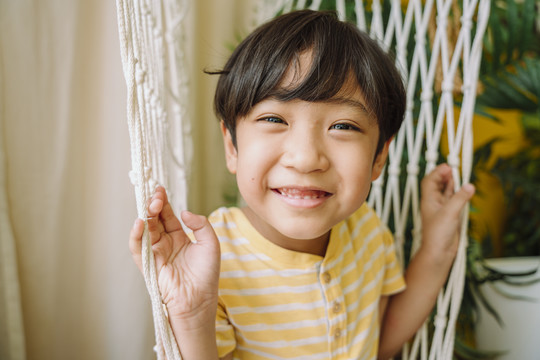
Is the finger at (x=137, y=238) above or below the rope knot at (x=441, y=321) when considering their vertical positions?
above

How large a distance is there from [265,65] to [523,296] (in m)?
0.75

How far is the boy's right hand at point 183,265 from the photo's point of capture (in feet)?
1.89

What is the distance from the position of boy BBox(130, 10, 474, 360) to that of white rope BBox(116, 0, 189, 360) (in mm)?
29

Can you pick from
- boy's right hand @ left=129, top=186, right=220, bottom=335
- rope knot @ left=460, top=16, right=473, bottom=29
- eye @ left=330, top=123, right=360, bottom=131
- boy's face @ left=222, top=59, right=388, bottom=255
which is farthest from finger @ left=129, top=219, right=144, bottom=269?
rope knot @ left=460, top=16, right=473, bottom=29

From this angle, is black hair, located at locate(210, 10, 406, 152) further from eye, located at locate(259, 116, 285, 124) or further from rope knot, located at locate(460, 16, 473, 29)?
rope knot, located at locate(460, 16, 473, 29)

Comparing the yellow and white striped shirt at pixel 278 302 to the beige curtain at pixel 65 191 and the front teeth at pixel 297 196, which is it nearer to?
the front teeth at pixel 297 196

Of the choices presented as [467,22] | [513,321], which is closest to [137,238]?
[467,22]

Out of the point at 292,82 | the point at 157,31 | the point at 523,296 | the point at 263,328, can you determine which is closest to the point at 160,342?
the point at 263,328

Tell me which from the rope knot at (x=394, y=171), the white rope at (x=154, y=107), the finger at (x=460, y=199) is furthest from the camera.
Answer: the rope knot at (x=394, y=171)

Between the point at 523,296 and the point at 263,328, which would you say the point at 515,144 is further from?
the point at 263,328

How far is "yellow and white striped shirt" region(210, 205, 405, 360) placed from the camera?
731 millimetres

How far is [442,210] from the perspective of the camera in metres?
0.88

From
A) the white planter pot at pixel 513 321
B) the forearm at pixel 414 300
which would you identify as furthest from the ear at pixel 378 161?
the white planter pot at pixel 513 321

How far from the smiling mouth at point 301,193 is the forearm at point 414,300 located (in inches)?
13.9
